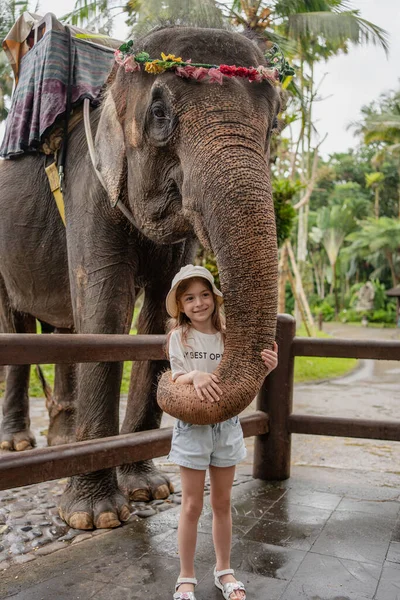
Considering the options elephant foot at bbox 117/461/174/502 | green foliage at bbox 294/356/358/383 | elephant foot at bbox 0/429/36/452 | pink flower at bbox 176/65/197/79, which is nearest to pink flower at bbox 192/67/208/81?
pink flower at bbox 176/65/197/79

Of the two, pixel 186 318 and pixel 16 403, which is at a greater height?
pixel 186 318

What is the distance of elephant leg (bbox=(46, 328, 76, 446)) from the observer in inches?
195

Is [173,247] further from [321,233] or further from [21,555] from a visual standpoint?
[321,233]

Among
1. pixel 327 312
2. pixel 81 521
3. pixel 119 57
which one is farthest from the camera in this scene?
pixel 327 312

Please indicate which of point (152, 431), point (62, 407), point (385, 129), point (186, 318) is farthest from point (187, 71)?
point (385, 129)

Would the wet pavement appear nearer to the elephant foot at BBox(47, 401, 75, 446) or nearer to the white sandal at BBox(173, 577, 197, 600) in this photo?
the white sandal at BBox(173, 577, 197, 600)

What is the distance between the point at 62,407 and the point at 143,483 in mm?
1517

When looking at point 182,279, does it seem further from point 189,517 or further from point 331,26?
point 331,26

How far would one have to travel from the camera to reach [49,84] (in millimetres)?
3682

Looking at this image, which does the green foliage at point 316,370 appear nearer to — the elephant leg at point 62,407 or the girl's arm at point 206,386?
the elephant leg at point 62,407

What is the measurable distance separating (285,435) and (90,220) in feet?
5.78

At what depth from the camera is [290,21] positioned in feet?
43.1

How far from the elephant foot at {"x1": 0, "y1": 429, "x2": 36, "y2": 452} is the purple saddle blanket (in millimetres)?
2204

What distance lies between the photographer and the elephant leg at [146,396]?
381 cm
